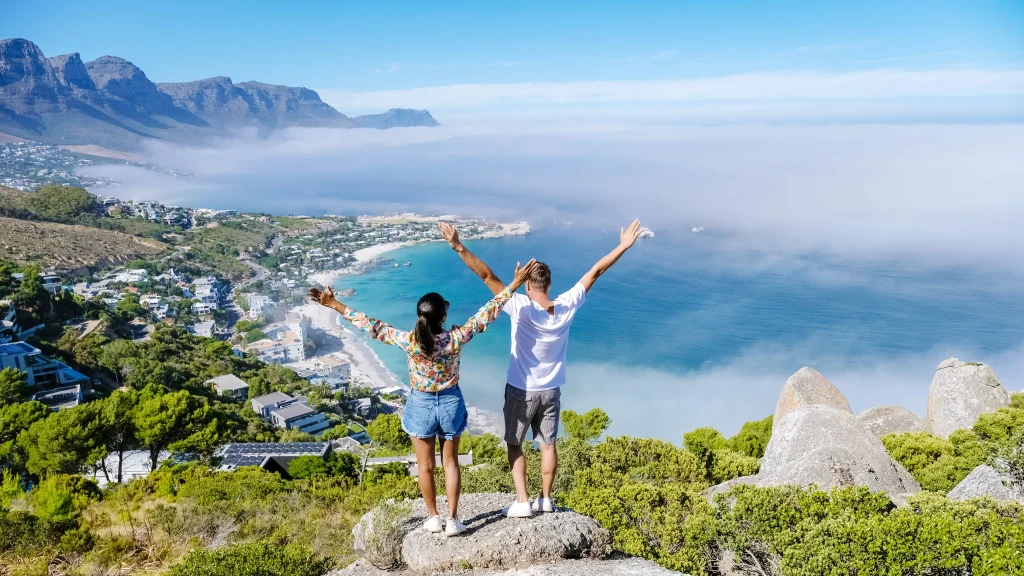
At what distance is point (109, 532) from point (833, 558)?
22.6 ft

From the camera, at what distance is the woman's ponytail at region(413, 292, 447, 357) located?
11.9 feet

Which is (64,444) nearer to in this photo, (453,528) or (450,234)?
(453,528)

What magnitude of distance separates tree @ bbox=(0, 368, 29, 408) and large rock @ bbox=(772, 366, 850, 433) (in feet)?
73.8

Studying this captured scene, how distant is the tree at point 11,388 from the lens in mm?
19828

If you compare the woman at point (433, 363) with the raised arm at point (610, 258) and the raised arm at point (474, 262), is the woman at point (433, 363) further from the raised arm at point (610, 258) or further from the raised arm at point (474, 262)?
the raised arm at point (610, 258)

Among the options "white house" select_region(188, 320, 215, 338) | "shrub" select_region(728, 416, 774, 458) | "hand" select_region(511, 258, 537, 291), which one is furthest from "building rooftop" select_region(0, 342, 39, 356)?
"hand" select_region(511, 258, 537, 291)

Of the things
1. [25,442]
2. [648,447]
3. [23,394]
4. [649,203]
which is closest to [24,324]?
[23,394]

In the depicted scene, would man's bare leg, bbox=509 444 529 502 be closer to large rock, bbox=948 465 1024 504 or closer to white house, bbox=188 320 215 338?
large rock, bbox=948 465 1024 504

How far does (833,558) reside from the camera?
4.50m

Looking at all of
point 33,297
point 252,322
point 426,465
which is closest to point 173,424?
point 426,465

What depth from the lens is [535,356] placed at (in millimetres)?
4074

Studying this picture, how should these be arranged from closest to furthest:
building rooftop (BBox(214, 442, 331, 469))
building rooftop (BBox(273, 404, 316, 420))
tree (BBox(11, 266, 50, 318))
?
building rooftop (BBox(214, 442, 331, 469)) < building rooftop (BBox(273, 404, 316, 420)) < tree (BBox(11, 266, 50, 318))

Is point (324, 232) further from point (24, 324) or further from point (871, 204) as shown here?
point (871, 204)

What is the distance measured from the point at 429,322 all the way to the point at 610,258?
4.66 ft
